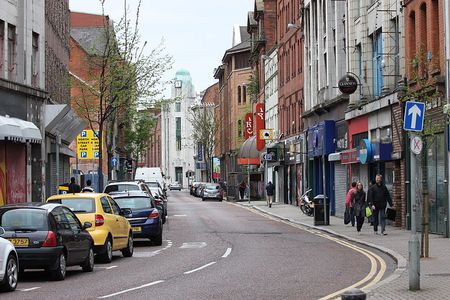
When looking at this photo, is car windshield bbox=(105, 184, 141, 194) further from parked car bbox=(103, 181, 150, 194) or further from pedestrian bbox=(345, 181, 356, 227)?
pedestrian bbox=(345, 181, 356, 227)

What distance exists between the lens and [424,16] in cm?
3059

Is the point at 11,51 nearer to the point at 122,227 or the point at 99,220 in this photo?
the point at 122,227

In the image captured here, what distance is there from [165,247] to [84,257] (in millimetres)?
7977

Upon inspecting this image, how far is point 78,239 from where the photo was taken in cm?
1877

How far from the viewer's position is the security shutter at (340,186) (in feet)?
145

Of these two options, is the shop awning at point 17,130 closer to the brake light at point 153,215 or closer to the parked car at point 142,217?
the parked car at point 142,217

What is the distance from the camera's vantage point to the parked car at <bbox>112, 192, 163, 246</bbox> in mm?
27297

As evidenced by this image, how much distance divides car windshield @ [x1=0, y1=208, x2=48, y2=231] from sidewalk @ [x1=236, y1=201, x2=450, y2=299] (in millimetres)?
6192

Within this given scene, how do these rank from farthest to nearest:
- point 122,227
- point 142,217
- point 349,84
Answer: point 349,84 < point 142,217 < point 122,227

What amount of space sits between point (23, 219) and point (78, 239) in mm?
1410

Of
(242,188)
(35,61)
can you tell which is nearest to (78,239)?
(35,61)

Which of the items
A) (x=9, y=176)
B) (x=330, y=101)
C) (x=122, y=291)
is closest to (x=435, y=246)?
(x=122, y=291)

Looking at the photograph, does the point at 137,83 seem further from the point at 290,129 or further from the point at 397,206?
the point at 290,129

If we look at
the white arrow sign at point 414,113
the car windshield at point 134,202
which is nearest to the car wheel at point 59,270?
the white arrow sign at point 414,113
